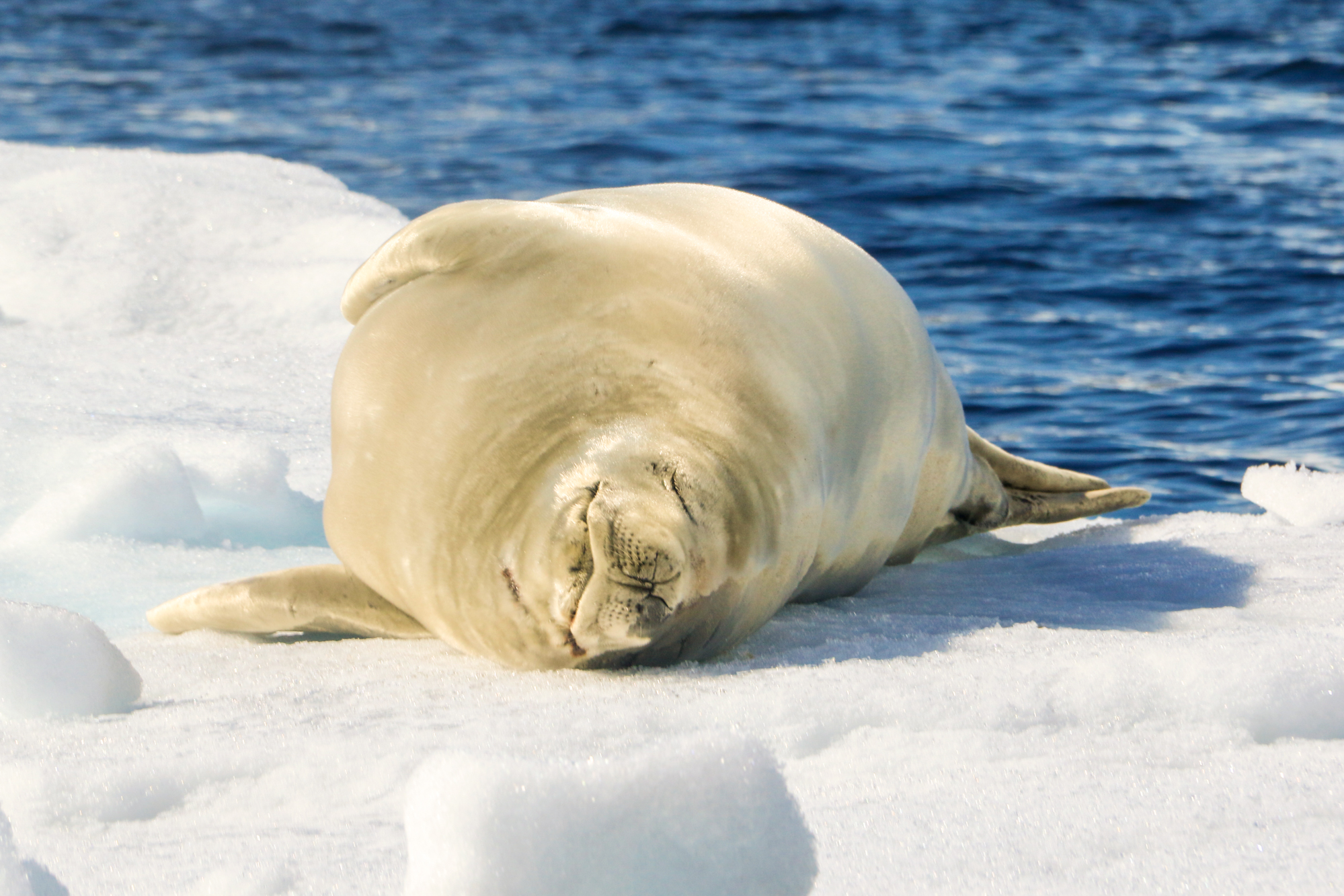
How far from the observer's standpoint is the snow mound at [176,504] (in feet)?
11.9

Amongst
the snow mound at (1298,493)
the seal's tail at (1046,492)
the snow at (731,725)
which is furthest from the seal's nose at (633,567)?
the snow mound at (1298,493)

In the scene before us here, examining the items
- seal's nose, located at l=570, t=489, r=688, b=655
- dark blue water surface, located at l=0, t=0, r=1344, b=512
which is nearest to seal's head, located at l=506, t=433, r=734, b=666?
seal's nose, located at l=570, t=489, r=688, b=655

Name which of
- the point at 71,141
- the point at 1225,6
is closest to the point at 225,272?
the point at 71,141

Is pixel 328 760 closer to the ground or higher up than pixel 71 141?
higher up

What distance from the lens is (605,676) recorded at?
2414 millimetres

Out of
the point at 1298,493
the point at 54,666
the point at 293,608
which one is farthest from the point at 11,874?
the point at 1298,493

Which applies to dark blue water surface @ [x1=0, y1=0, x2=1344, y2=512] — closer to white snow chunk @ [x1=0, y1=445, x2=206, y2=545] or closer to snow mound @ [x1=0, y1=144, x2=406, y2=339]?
snow mound @ [x1=0, y1=144, x2=406, y2=339]

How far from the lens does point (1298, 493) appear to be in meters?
4.07

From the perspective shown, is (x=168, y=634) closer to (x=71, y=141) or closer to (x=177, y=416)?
(x=177, y=416)

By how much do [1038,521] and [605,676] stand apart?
77.8 inches

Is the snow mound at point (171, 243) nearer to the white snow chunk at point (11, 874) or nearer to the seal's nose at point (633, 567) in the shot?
the seal's nose at point (633, 567)

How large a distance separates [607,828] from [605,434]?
93 centimetres

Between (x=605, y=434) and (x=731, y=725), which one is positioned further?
(x=605, y=434)

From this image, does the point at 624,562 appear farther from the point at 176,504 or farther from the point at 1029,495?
the point at 1029,495
